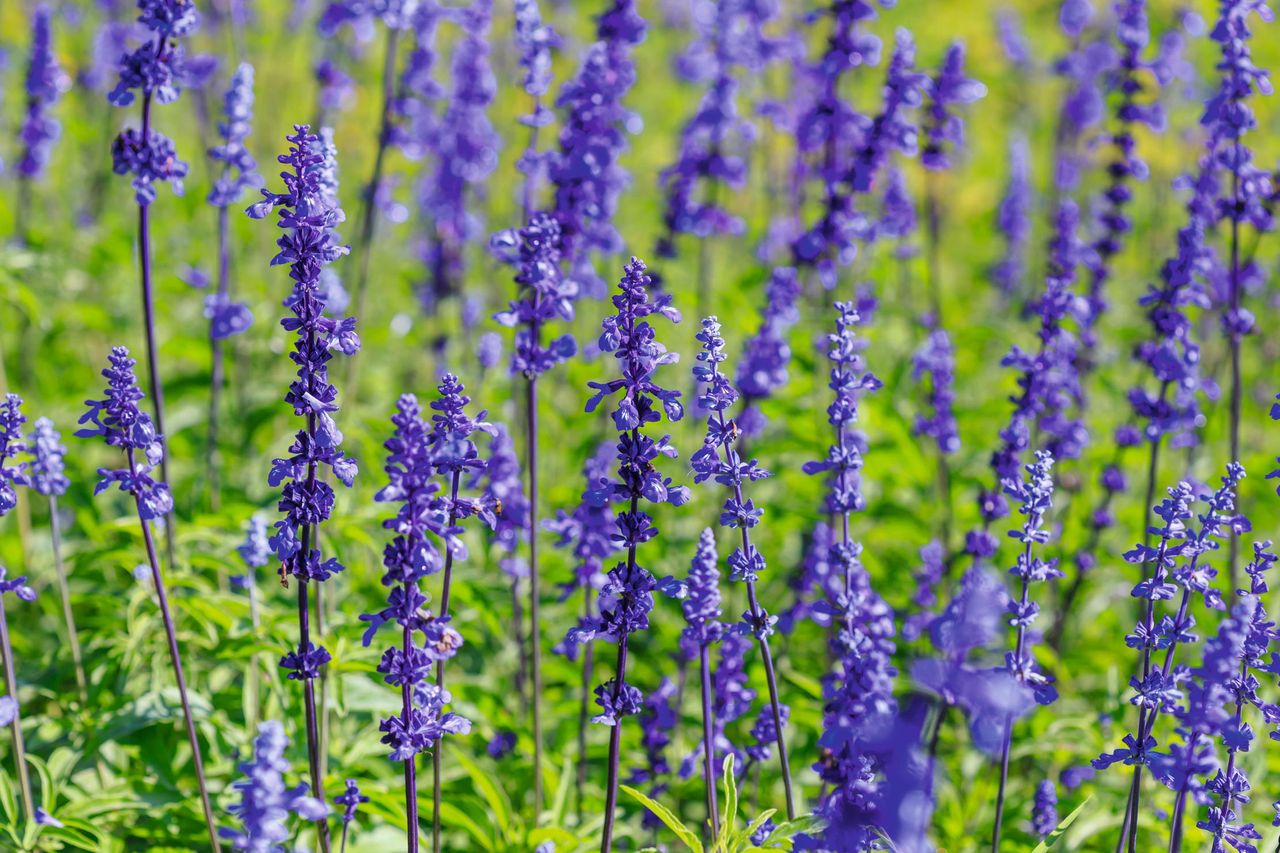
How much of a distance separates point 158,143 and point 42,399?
4.61m

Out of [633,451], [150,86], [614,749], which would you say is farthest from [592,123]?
[614,749]

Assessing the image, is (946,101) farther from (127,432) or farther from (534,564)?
(127,432)

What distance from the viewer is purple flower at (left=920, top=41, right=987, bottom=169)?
648 centimetres

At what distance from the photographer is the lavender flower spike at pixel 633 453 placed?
11.6ft

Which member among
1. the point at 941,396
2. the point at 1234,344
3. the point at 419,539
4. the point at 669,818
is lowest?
the point at 669,818

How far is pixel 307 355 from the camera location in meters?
3.52

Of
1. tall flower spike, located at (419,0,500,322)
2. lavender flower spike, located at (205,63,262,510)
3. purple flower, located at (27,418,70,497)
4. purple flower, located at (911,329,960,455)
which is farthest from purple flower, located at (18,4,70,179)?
purple flower, located at (911,329,960,455)

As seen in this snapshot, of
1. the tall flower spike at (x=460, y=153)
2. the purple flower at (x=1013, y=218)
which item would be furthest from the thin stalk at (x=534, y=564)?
the purple flower at (x=1013, y=218)

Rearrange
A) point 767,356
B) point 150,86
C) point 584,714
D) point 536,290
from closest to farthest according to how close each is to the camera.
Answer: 1. point 150,86
2. point 536,290
3. point 584,714
4. point 767,356

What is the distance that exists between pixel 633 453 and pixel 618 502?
299mm

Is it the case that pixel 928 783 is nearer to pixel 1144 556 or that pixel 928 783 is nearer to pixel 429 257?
pixel 1144 556

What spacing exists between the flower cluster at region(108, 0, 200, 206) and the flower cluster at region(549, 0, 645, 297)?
1.61 meters

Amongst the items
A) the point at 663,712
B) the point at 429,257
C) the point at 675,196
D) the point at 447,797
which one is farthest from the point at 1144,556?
the point at 429,257

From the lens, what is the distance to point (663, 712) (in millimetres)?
5340
